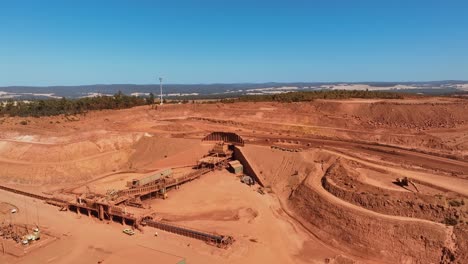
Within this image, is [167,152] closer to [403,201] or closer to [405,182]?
[405,182]

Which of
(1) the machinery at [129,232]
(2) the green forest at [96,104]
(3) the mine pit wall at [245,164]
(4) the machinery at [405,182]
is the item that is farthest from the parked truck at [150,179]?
(2) the green forest at [96,104]

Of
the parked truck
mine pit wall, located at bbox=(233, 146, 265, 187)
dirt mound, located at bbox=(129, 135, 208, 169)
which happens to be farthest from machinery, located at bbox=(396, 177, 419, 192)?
dirt mound, located at bbox=(129, 135, 208, 169)

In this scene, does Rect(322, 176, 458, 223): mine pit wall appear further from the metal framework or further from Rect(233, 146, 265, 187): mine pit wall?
the metal framework

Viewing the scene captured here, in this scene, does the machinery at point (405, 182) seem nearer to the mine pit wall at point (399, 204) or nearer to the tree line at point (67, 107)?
the mine pit wall at point (399, 204)

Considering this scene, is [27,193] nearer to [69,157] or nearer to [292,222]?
A: [69,157]

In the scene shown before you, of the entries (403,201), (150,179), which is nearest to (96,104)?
(150,179)

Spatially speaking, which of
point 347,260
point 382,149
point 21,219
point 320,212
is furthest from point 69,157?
point 382,149

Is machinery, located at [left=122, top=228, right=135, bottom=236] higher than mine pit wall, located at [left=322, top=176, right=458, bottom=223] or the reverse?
the reverse
